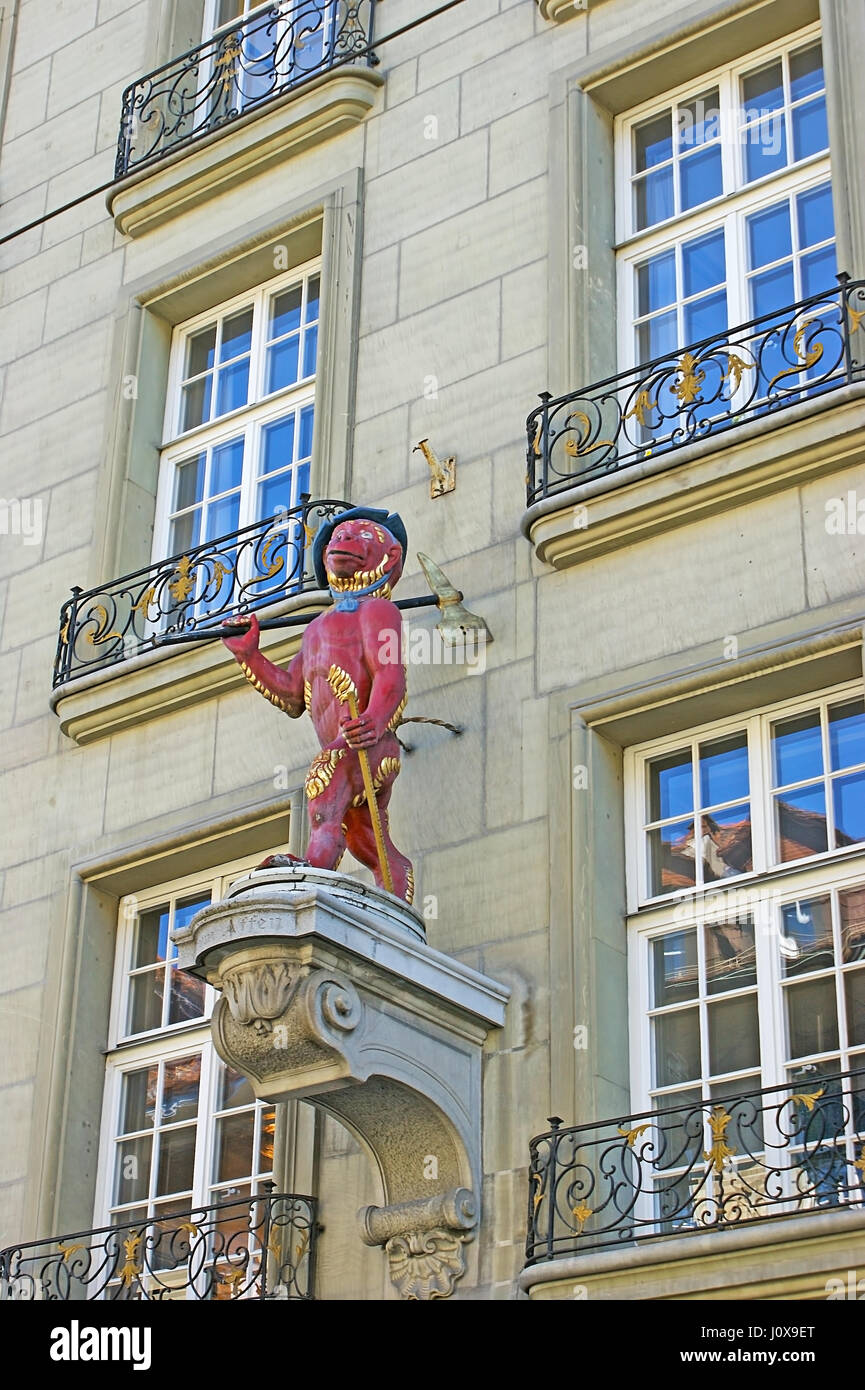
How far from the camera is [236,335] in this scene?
14.5 metres

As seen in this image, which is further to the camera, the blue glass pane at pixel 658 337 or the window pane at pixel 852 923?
the blue glass pane at pixel 658 337

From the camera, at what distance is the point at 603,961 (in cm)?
1026

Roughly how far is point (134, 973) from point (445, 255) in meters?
4.24

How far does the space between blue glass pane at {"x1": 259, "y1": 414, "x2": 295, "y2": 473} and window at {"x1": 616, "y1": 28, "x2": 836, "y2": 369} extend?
7.61 ft

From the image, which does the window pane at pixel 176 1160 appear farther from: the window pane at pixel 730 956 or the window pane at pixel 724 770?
the window pane at pixel 724 770

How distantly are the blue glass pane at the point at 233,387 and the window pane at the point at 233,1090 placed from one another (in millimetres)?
4381

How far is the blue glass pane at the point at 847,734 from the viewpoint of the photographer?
33.2 ft

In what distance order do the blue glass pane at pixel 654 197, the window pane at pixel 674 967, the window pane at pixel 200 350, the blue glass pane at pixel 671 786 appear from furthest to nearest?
the window pane at pixel 200 350 → the blue glass pane at pixel 654 197 → the blue glass pane at pixel 671 786 → the window pane at pixel 674 967

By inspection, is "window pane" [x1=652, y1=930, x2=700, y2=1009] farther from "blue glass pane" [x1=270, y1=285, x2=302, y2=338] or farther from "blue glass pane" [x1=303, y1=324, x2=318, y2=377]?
"blue glass pane" [x1=270, y1=285, x2=302, y2=338]

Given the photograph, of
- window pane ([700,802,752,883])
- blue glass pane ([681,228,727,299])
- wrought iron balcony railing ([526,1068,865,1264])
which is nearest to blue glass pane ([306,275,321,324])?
blue glass pane ([681,228,727,299])

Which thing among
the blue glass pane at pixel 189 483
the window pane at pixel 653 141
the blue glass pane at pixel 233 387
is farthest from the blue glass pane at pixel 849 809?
the blue glass pane at pixel 233 387

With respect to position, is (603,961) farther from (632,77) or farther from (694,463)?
(632,77)
